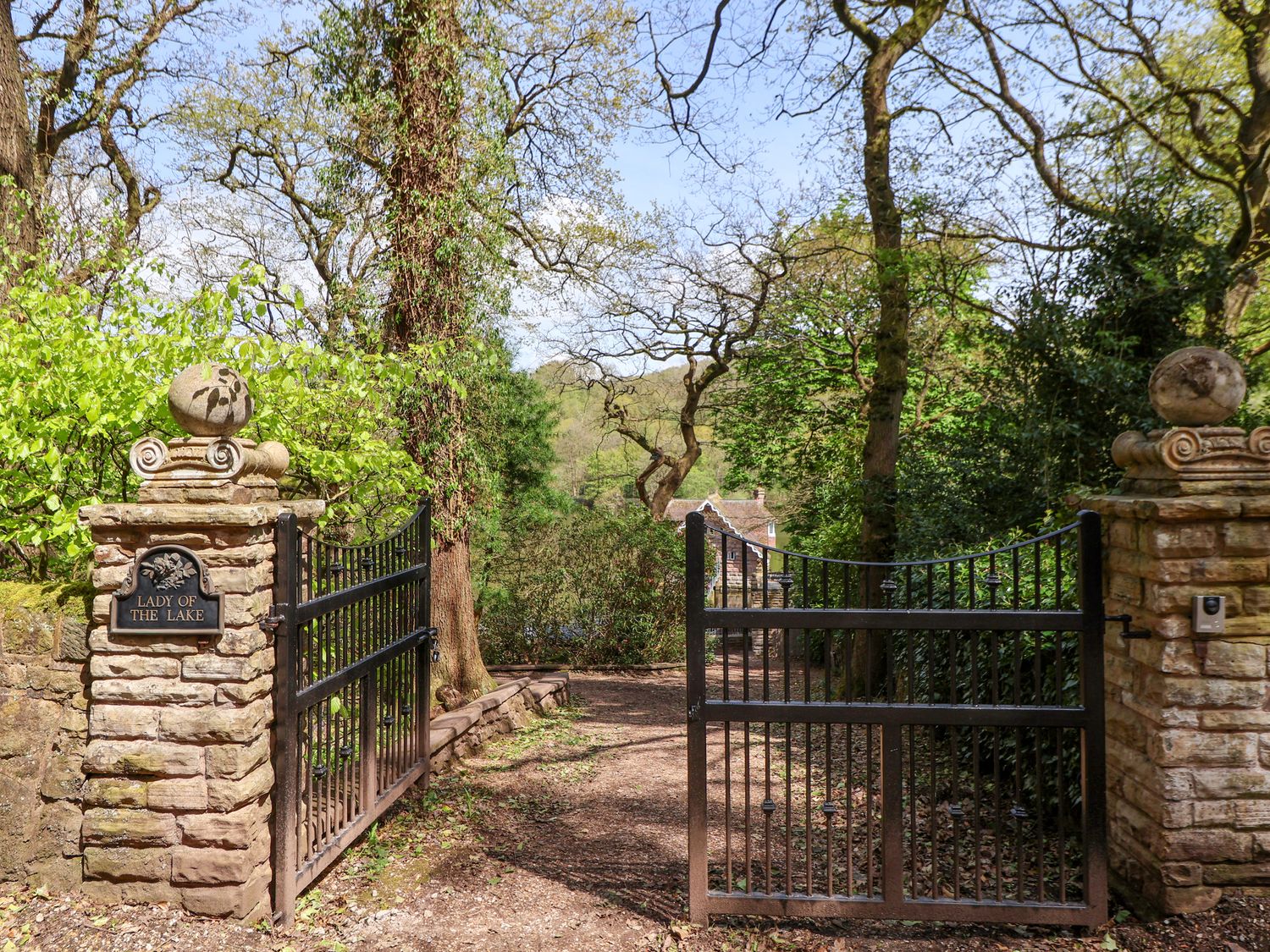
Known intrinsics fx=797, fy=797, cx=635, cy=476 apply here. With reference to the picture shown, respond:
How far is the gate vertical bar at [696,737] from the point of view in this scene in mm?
3451

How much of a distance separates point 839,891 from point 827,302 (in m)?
8.24

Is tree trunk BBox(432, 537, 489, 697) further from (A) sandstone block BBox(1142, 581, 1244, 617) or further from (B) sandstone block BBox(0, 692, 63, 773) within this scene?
(A) sandstone block BBox(1142, 581, 1244, 617)

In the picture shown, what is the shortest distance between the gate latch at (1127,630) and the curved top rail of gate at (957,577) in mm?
141

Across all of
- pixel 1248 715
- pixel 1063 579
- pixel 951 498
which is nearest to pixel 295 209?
pixel 951 498

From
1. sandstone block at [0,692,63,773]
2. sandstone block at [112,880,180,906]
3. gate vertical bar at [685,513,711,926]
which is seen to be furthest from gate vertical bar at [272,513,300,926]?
gate vertical bar at [685,513,711,926]

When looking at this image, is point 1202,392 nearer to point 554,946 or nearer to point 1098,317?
point 554,946

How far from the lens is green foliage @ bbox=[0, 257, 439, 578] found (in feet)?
12.3

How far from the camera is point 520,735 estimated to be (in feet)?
23.1

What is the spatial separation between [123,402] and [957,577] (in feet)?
18.6

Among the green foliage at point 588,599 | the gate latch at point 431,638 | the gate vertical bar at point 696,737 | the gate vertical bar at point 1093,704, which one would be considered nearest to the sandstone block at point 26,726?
the gate latch at point 431,638

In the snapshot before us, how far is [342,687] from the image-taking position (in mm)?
3879

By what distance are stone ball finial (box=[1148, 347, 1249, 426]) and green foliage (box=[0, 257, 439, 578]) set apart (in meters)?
3.95

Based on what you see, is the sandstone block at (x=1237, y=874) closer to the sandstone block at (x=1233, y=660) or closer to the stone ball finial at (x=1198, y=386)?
the sandstone block at (x=1233, y=660)

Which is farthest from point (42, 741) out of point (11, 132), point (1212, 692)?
point (11, 132)
